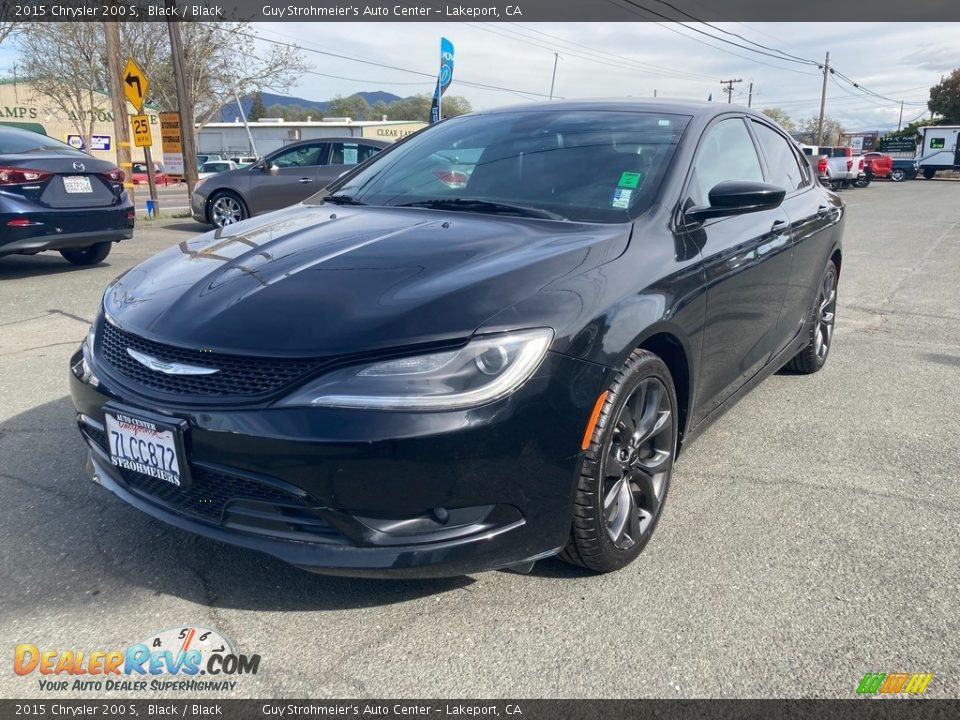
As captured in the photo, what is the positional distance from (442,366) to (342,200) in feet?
6.00

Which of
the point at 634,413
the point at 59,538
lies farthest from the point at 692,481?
the point at 59,538

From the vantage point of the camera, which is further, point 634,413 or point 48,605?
point 634,413

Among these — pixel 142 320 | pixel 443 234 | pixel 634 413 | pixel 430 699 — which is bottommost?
pixel 430 699

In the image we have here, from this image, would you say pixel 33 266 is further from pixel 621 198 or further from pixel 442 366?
pixel 442 366

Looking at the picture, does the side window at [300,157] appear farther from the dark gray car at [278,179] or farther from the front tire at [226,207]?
the front tire at [226,207]

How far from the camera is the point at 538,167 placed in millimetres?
3322

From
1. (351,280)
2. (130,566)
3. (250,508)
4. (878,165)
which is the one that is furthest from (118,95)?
(878,165)

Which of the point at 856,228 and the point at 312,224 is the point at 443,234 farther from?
the point at 856,228

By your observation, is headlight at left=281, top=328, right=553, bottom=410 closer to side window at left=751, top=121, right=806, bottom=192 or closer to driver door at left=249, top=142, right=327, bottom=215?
side window at left=751, top=121, right=806, bottom=192

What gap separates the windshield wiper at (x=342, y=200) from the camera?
140 inches

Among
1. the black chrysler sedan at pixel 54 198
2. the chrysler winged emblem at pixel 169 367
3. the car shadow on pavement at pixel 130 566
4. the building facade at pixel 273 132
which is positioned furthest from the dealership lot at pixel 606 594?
the building facade at pixel 273 132

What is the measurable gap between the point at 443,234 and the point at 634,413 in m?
0.93

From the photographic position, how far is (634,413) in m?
2.60

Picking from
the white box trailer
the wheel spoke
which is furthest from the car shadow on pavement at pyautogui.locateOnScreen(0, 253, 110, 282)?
the white box trailer
